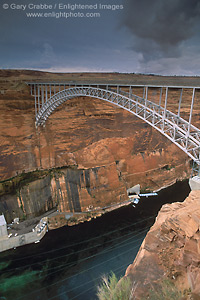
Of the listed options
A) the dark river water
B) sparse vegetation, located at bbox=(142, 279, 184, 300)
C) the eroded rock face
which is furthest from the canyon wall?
sparse vegetation, located at bbox=(142, 279, 184, 300)

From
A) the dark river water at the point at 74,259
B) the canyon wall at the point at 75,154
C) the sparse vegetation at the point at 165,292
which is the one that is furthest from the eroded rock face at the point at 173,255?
the canyon wall at the point at 75,154

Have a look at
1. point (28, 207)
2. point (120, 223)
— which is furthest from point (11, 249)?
point (120, 223)

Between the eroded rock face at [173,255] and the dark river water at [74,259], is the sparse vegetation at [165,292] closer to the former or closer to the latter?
the eroded rock face at [173,255]

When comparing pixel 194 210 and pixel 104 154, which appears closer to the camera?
pixel 194 210

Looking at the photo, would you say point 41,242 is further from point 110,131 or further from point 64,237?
point 110,131

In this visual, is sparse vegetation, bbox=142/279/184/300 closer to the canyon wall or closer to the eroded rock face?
the eroded rock face

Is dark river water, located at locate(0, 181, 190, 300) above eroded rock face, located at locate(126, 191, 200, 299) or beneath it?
beneath
